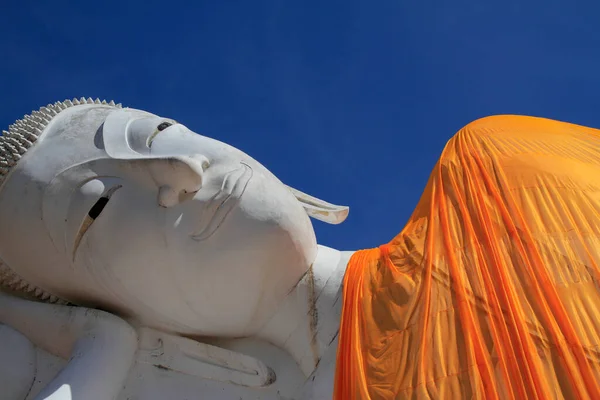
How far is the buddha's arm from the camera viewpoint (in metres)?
→ 2.65

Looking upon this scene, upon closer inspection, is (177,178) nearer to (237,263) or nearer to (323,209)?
(237,263)

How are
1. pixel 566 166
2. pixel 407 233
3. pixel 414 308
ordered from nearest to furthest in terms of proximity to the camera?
pixel 414 308 < pixel 566 166 < pixel 407 233

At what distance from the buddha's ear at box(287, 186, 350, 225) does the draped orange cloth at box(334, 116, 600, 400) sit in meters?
0.54

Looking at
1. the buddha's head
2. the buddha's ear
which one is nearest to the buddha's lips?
the buddha's head

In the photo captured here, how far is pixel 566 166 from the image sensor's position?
2.70 metres

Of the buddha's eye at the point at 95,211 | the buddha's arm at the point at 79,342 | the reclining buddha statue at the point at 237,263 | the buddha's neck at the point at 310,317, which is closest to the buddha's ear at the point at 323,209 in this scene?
the reclining buddha statue at the point at 237,263

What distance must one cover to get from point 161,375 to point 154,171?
37.8 inches

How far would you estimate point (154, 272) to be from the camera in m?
2.79

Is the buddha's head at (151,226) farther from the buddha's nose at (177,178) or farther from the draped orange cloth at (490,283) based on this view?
the draped orange cloth at (490,283)

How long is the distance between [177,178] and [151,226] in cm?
25

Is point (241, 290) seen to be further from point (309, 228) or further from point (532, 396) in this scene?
point (532, 396)

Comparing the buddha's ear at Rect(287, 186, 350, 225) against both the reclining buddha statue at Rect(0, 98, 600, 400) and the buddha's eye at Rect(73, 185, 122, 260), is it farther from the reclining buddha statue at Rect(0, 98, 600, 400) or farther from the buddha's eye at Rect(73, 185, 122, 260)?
the buddha's eye at Rect(73, 185, 122, 260)

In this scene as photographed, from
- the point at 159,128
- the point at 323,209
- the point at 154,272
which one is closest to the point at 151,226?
the point at 154,272

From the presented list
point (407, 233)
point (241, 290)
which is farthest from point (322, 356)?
point (407, 233)
